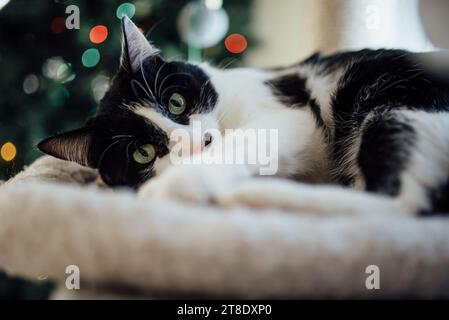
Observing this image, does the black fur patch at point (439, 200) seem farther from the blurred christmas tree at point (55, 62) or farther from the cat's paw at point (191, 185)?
the blurred christmas tree at point (55, 62)

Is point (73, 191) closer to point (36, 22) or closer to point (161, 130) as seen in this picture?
point (161, 130)

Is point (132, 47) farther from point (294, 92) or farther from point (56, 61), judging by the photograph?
point (56, 61)

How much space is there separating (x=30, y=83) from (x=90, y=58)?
301 millimetres

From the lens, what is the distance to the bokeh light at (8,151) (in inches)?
73.1

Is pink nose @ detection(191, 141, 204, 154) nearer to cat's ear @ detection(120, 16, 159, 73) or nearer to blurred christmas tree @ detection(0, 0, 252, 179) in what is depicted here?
cat's ear @ detection(120, 16, 159, 73)

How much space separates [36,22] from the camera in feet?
6.07

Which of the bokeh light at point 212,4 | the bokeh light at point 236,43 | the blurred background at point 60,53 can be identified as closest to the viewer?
the blurred background at point 60,53

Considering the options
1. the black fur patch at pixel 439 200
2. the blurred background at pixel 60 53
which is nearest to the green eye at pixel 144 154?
the black fur patch at pixel 439 200

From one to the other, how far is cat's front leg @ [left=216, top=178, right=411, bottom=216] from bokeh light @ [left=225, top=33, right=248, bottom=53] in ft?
5.51

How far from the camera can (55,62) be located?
1.90 meters

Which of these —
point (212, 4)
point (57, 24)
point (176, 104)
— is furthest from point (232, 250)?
point (212, 4)

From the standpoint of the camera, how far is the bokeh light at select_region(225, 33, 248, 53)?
2197 millimetres

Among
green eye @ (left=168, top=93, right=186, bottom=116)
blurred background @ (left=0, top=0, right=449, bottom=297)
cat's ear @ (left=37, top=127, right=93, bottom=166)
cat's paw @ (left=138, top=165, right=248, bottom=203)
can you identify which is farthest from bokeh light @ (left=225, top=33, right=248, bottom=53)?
cat's paw @ (left=138, top=165, right=248, bottom=203)

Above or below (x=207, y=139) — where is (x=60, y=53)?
above
